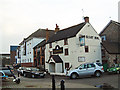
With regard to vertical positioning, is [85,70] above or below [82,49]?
below

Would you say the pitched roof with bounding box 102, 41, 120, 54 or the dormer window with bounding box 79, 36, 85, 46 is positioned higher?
the dormer window with bounding box 79, 36, 85, 46

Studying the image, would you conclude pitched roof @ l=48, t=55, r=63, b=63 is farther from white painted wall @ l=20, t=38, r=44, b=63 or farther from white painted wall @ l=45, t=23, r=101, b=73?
white painted wall @ l=20, t=38, r=44, b=63

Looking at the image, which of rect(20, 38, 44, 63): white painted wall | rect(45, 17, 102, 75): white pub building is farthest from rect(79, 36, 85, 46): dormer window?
rect(20, 38, 44, 63): white painted wall

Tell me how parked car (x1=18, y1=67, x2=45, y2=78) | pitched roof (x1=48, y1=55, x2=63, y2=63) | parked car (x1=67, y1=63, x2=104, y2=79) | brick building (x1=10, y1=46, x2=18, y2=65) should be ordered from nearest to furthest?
parked car (x1=67, y1=63, x2=104, y2=79), parked car (x1=18, y1=67, x2=45, y2=78), pitched roof (x1=48, y1=55, x2=63, y2=63), brick building (x1=10, y1=46, x2=18, y2=65)

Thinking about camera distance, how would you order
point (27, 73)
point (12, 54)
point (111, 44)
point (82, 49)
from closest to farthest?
point (27, 73) → point (82, 49) → point (111, 44) → point (12, 54)

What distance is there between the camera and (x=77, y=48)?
2530 cm

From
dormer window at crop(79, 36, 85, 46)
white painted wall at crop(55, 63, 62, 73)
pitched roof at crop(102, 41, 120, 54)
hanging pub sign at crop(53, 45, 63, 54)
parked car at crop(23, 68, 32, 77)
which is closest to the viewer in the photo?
parked car at crop(23, 68, 32, 77)

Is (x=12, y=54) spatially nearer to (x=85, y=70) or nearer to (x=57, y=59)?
(x=57, y=59)

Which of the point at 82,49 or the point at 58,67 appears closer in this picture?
the point at 82,49

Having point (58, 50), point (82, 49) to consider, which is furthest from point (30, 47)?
point (82, 49)

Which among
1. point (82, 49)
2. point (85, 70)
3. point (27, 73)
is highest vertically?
point (82, 49)

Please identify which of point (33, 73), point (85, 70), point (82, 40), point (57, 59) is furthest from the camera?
point (57, 59)

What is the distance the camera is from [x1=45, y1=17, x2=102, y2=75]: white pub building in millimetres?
25281

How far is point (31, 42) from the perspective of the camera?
133 ft
